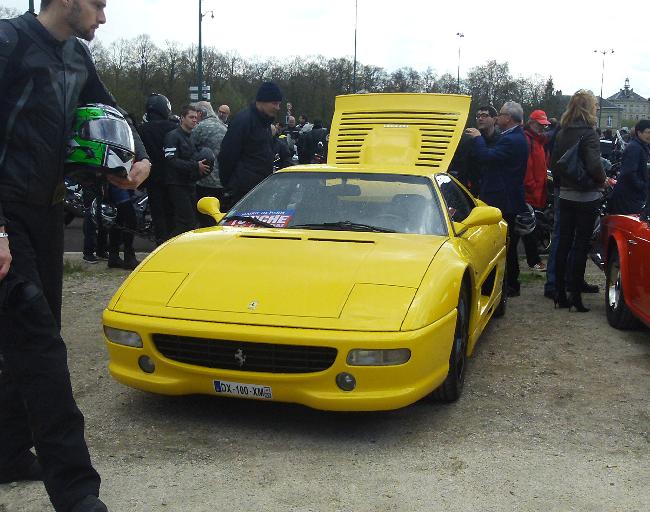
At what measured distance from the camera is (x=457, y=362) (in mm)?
4598

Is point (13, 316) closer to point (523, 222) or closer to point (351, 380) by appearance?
point (351, 380)

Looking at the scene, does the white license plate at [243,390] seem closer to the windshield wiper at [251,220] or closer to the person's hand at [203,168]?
the windshield wiper at [251,220]

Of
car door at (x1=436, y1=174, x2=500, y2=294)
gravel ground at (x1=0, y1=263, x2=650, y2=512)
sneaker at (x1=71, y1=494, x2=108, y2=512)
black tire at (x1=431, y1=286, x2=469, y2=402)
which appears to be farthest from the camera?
car door at (x1=436, y1=174, x2=500, y2=294)

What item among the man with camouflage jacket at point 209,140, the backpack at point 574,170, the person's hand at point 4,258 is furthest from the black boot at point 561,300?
the person's hand at point 4,258

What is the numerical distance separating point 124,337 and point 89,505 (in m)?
1.45

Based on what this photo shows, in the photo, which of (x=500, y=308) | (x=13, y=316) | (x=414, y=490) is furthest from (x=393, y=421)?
(x=500, y=308)

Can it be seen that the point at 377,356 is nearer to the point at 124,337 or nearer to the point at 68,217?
the point at 124,337

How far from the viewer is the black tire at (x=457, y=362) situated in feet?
14.8

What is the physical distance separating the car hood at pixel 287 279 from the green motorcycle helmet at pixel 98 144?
1.13m

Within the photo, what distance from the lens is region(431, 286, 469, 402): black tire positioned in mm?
4508

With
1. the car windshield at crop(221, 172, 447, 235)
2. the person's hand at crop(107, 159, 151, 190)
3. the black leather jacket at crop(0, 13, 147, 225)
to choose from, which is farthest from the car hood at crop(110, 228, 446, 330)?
the black leather jacket at crop(0, 13, 147, 225)

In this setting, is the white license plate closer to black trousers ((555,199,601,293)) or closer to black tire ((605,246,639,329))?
black tire ((605,246,639,329))

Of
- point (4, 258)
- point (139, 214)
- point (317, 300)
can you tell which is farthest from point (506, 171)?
point (4, 258)

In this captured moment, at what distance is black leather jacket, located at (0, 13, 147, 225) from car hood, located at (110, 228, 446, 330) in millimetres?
1292
